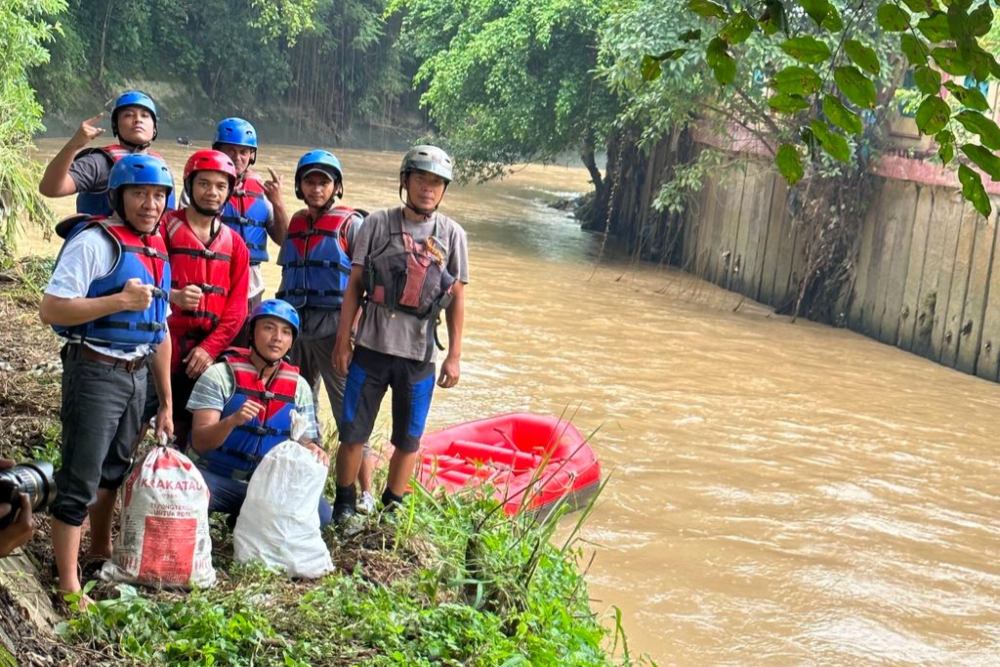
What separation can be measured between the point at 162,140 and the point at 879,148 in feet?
72.2

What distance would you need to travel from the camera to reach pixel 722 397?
12000mm

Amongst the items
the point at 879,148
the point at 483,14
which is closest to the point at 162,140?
the point at 483,14

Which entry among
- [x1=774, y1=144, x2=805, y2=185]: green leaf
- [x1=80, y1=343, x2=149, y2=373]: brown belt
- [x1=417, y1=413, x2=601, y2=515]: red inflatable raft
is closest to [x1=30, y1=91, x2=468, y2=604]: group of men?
[x1=80, y1=343, x2=149, y2=373]: brown belt

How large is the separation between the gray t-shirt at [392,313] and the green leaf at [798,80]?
10.9ft

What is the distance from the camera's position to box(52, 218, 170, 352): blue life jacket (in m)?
4.34

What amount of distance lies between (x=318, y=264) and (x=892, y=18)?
13.0 feet

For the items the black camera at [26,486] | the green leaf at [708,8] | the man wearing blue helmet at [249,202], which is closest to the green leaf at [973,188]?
the green leaf at [708,8]

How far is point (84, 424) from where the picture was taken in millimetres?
4332

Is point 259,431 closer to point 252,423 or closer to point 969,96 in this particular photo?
point 252,423

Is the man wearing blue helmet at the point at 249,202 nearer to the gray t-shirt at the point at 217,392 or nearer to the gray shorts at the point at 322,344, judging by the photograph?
the gray shorts at the point at 322,344

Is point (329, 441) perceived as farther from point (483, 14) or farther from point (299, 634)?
point (483, 14)

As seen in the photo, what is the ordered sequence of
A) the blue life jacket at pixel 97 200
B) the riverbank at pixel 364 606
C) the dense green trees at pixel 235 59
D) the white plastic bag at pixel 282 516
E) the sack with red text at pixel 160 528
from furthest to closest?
the dense green trees at pixel 235 59 < the blue life jacket at pixel 97 200 < the white plastic bag at pixel 282 516 < the sack with red text at pixel 160 528 < the riverbank at pixel 364 606

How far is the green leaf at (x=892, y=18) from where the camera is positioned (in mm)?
2230

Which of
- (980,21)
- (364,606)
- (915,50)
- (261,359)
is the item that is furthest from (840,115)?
(261,359)
